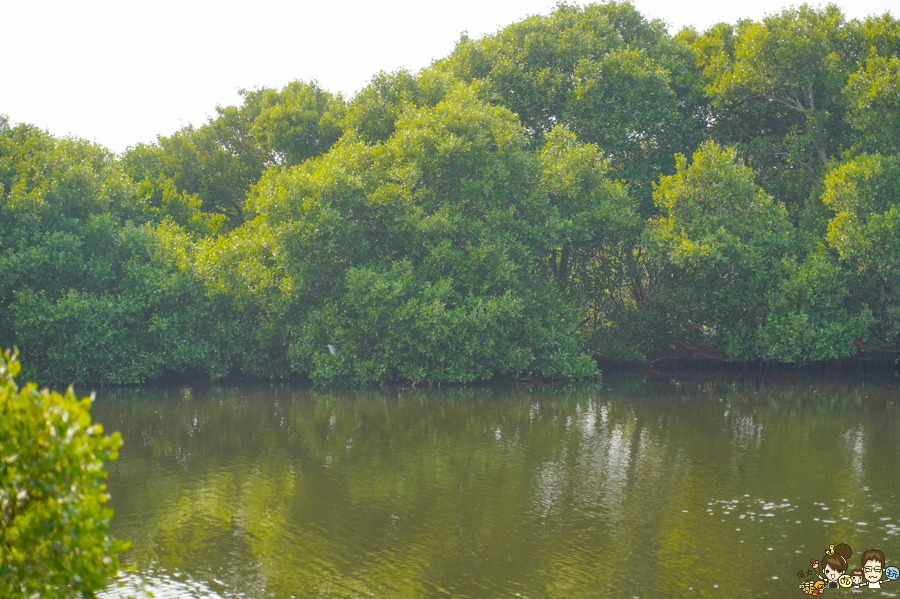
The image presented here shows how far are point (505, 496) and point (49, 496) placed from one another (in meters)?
13.5

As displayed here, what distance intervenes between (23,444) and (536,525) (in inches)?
464

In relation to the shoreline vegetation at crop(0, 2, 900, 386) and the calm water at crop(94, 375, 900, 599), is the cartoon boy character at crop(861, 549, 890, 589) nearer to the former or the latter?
the calm water at crop(94, 375, 900, 599)

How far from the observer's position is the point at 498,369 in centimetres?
3841

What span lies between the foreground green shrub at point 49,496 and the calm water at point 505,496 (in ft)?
20.2

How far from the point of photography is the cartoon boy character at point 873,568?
41.8 feet

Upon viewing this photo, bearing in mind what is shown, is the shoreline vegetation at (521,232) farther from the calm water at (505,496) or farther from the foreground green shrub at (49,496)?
the foreground green shrub at (49,496)

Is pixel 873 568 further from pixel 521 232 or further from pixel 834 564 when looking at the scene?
pixel 521 232

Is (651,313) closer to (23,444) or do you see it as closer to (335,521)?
(335,521)

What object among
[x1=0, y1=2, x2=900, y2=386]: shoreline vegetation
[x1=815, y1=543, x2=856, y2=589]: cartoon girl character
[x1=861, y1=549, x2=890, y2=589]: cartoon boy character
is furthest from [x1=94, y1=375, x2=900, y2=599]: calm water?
[x1=0, y1=2, x2=900, y2=386]: shoreline vegetation

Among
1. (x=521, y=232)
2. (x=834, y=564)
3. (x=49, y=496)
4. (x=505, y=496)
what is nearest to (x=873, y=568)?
(x=834, y=564)

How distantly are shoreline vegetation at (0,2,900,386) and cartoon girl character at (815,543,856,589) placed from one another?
21.6 m

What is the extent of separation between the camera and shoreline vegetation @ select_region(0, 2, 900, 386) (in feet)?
118

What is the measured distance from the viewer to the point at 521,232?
123ft

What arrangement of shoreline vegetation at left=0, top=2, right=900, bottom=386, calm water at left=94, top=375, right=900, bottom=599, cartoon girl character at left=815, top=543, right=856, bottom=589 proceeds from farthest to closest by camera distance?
shoreline vegetation at left=0, top=2, right=900, bottom=386 < calm water at left=94, top=375, right=900, bottom=599 < cartoon girl character at left=815, top=543, right=856, bottom=589
